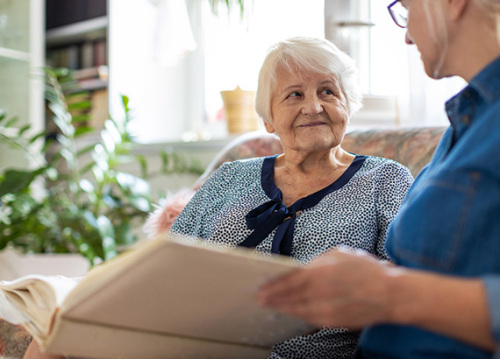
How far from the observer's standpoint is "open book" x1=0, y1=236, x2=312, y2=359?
636 mm

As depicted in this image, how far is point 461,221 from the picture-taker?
0.67 metres

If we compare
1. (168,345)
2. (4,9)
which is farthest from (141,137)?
(168,345)

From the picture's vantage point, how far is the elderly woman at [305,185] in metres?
1.25

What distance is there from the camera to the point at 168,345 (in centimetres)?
87

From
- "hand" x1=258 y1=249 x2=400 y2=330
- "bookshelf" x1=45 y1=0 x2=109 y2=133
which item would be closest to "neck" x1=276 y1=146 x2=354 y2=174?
"hand" x1=258 y1=249 x2=400 y2=330

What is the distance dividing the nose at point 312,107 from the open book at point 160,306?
0.60 metres

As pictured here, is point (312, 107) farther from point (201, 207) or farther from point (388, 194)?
point (201, 207)

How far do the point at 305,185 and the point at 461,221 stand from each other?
74 centimetres

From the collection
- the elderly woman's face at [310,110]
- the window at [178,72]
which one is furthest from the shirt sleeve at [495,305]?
the window at [178,72]

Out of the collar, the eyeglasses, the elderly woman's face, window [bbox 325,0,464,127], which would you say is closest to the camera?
the collar

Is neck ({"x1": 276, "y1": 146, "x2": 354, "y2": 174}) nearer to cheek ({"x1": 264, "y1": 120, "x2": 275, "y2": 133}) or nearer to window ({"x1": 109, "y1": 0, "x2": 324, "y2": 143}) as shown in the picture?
cheek ({"x1": 264, "y1": 120, "x2": 275, "y2": 133})

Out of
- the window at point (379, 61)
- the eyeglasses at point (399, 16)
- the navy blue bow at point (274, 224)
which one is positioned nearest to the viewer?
the eyeglasses at point (399, 16)

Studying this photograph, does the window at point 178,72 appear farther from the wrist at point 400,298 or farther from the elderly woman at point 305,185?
the wrist at point 400,298

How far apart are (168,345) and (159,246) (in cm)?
33
